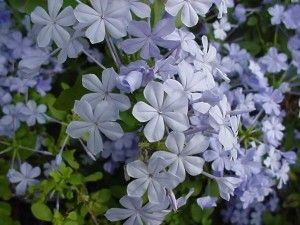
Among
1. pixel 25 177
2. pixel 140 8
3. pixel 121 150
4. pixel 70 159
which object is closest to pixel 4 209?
pixel 25 177

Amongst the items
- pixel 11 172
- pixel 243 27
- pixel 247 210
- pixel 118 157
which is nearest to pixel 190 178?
pixel 118 157

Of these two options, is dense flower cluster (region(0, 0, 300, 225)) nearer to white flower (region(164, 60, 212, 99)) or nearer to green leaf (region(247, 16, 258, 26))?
white flower (region(164, 60, 212, 99))

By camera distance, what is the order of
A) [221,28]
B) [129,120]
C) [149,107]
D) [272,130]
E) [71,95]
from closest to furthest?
[149,107]
[129,120]
[71,95]
[272,130]
[221,28]

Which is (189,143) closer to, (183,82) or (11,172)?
(183,82)

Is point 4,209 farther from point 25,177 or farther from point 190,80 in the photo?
point 190,80

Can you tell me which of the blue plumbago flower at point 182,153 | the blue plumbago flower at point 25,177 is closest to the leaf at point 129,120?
the blue plumbago flower at point 182,153

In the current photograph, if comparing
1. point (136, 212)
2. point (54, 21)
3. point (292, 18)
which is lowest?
point (136, 212)
